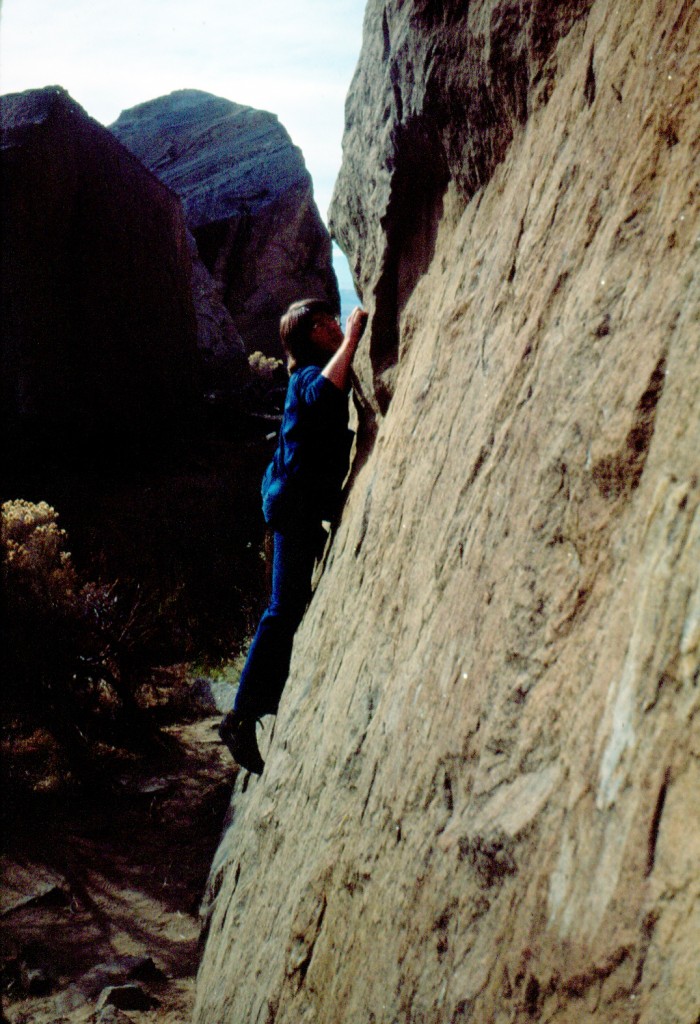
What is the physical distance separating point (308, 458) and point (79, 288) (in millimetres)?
7741

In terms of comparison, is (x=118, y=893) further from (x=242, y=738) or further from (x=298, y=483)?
(x=298, y=483)

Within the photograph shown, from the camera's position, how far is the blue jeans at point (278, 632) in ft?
12.8

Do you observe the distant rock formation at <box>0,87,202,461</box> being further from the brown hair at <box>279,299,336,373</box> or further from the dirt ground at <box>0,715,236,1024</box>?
the brown hair at <box>279,299,336,373</box>

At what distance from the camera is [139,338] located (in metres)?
11.6

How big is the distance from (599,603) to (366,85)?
307 cm

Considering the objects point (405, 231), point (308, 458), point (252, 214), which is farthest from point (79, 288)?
point (252, 214)

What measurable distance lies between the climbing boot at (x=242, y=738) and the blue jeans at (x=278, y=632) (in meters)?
0.04

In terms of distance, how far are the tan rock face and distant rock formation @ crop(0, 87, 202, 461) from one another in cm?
787

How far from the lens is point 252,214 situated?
2355 centimetres

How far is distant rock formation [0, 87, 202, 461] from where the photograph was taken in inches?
382

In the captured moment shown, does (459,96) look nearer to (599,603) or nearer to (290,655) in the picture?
(599,603)

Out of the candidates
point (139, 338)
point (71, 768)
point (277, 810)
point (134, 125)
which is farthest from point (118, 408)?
point (134, 125)

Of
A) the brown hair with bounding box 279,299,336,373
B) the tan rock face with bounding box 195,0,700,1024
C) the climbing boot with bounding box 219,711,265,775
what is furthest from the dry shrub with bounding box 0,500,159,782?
the tan rock face with bounding box 195,0,700,1024

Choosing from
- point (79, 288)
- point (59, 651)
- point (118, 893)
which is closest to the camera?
point (118, 893)
